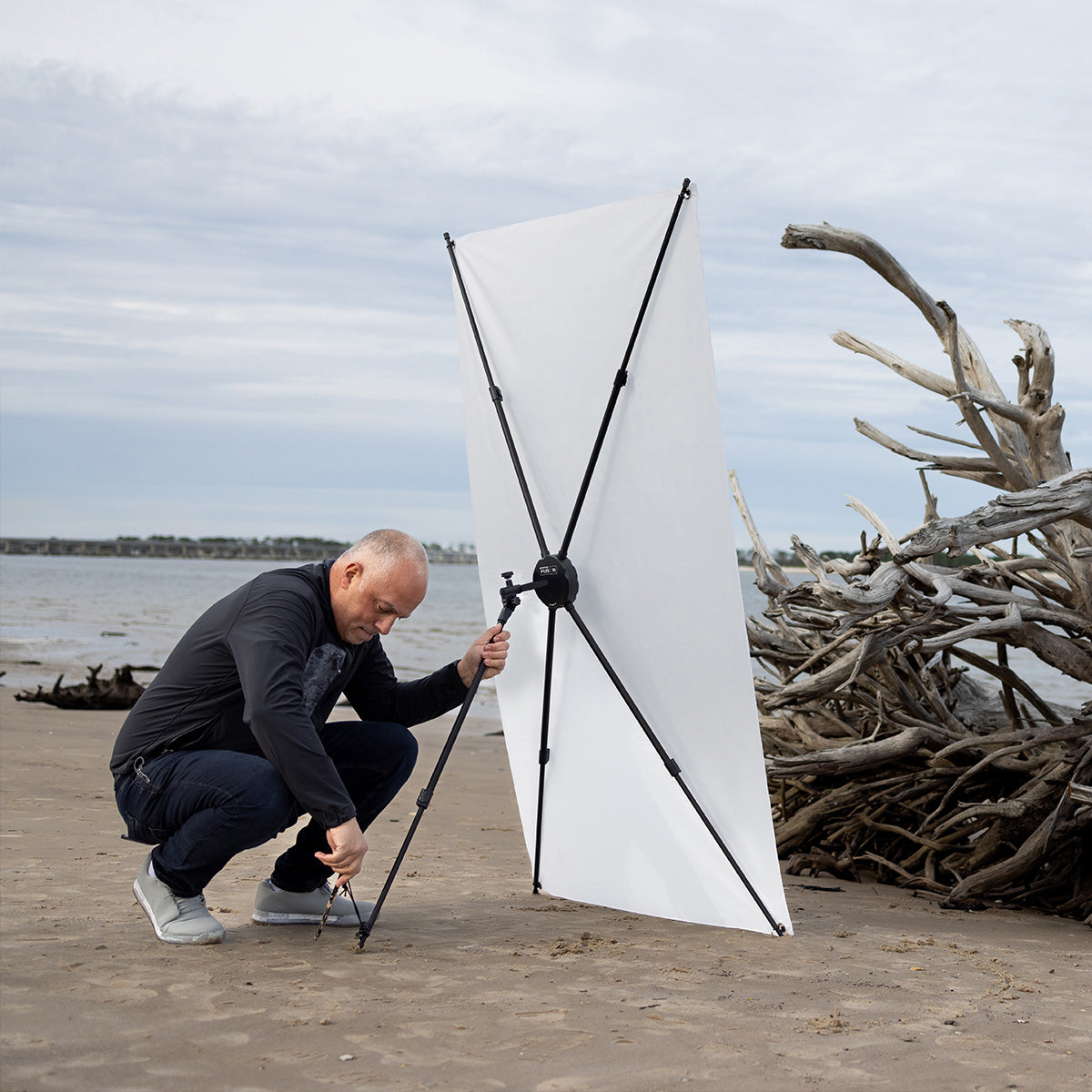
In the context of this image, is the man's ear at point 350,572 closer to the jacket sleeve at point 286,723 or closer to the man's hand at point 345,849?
the jacket sleeve at point 286,723

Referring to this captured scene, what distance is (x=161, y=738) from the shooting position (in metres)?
3.35

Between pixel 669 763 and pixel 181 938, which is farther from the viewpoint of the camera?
pixel 669 763

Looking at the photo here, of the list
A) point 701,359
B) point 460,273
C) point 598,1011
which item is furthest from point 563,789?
point 460,273

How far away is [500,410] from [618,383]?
0.53 m

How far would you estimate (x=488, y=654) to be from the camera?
367cm

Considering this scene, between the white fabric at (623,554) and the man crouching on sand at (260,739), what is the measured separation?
0.64 meters

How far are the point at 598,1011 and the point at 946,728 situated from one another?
302 cm

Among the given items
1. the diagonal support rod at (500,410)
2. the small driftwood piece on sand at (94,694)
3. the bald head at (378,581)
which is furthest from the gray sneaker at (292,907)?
the small driftwood piece on sand at (94,694)

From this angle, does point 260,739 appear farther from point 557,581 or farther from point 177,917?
point 557,581

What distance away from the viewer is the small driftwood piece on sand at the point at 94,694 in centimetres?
978

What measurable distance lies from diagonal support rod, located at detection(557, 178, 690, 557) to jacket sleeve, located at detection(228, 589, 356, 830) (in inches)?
40.3

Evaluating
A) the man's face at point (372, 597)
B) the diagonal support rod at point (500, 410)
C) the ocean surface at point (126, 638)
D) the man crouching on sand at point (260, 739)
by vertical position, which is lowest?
the ocean surface at point (126, 638)

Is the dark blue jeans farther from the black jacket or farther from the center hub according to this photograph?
the center hub

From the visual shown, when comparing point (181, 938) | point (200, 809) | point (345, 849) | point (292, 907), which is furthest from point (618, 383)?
point (181, 938)
